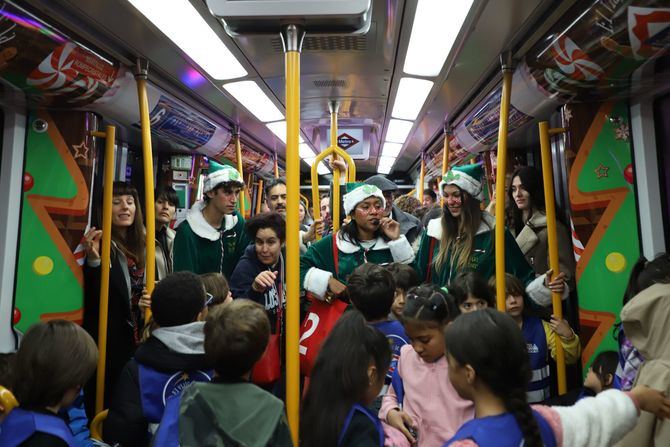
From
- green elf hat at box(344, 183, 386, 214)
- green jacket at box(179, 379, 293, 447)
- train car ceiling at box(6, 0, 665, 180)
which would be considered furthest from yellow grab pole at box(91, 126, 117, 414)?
green jacket at box(179, 379, 293, 447)

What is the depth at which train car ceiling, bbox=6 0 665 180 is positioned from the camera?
8.23 feet

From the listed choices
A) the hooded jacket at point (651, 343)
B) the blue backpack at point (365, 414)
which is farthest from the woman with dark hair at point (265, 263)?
the hooded jacket at point (651, 343)

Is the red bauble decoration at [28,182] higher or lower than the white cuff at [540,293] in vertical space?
higher

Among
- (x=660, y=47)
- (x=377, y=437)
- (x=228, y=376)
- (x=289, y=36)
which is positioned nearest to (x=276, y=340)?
Result: (x=228, y=376)

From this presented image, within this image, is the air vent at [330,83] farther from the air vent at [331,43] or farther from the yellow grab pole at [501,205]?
the yellow grab pole at [501,205]

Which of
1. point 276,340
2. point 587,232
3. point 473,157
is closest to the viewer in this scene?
point 276,340

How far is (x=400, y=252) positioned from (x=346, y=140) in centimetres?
295

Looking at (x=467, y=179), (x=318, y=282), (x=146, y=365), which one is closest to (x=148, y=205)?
(x=318, y=282)

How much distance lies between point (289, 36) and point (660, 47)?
1.57 m

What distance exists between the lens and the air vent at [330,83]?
12.6 feet

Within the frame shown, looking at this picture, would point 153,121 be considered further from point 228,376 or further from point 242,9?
point 228,376

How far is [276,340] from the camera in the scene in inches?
98.5

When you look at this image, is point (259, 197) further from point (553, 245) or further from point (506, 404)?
point (506, 404)

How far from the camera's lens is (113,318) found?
2945 mm
